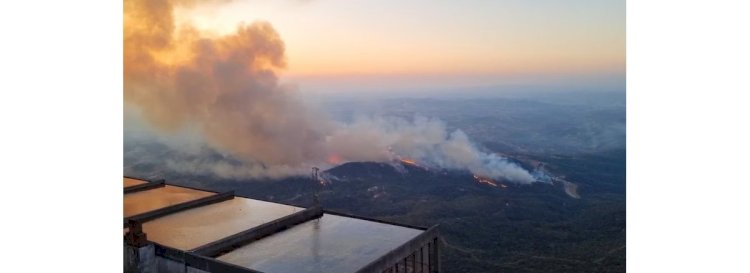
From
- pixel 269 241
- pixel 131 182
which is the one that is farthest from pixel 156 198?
pixel 269 241

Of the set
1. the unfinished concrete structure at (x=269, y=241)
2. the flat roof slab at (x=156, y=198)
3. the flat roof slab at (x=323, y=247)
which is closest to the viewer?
the flat roof slab at (x=323, y=247)

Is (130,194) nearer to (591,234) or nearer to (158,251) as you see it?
(158,251)

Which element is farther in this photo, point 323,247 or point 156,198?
point 156,198

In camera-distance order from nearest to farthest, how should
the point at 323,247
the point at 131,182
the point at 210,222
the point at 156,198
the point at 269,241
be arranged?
the point at 323,247
the point at 269,241
the point at 210,222
the point at 156,198
the point at 131,182

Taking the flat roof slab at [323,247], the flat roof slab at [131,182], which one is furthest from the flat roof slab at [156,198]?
the flat roof slab at [323,247]

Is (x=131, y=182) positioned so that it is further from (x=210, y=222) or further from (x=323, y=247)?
(x=323, y=247)

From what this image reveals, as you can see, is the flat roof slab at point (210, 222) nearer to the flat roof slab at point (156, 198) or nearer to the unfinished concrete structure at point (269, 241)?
the unfinished concrete structure at point (269, 241)
